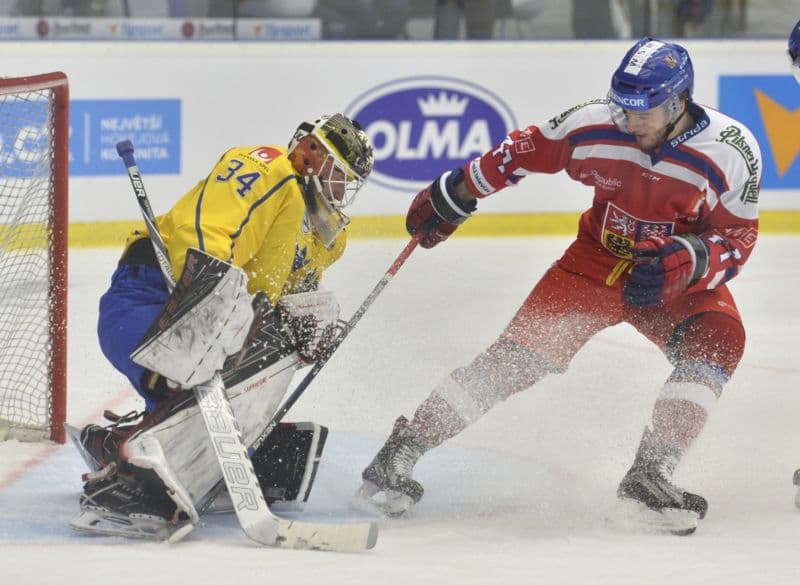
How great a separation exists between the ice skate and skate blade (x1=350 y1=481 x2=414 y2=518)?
474 millimetres

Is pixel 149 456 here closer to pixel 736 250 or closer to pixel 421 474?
pixel 421 474

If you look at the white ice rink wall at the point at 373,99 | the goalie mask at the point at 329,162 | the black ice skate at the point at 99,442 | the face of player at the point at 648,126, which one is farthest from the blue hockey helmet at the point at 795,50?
the white ice rink wall at the point at 373,99

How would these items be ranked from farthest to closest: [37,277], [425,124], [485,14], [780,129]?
[780,129] < [485,14] < [425,124] < [37,277]

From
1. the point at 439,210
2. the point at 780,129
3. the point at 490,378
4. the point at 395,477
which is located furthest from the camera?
the point at 780,129

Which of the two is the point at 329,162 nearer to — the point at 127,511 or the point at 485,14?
the point at 127,511

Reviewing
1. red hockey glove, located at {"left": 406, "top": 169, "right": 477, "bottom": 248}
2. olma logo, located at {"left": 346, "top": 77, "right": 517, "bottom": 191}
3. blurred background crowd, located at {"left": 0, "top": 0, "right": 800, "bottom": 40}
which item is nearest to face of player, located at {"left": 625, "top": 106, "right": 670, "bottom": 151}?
red hockey glove, located at {"left": 406, "top": 169, "right": 477, "bottom": 248}

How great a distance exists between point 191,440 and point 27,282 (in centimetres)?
117

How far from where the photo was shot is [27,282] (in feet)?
13.0

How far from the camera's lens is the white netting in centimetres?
380

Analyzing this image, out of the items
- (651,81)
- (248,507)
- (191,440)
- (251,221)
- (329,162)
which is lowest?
(248,507)

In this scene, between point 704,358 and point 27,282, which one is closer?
point 704,358

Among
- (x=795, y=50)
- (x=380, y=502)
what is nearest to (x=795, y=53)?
(x=795, y=50)

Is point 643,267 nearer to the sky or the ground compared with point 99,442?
nearer to the sky

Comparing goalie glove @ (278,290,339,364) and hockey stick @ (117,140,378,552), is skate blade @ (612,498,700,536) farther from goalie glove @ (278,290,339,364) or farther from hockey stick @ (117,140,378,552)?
goalie glove @ (278,290,339,364)
